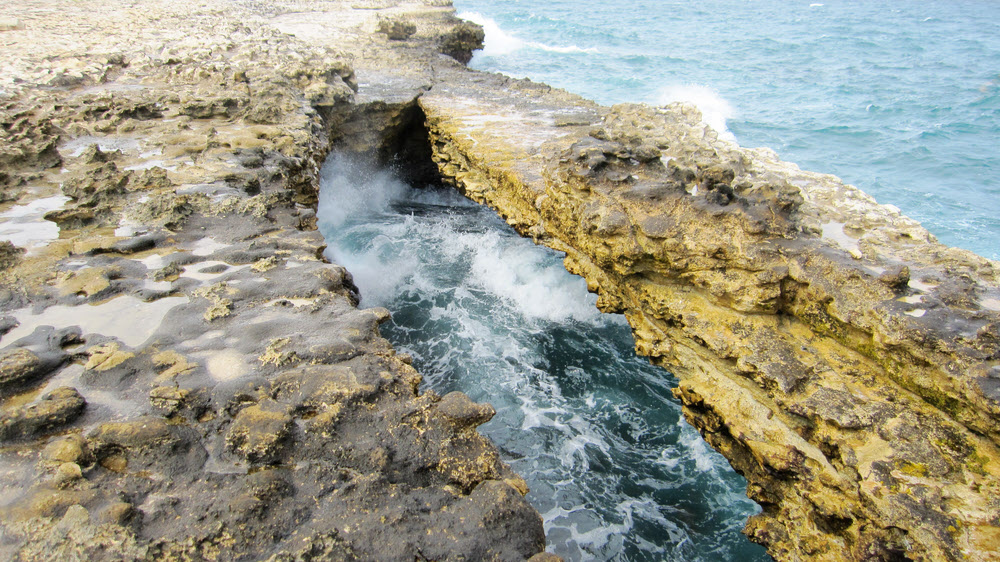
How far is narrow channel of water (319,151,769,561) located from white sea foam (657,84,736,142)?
11.4m

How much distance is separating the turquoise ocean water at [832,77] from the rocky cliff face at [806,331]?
884 centimetres

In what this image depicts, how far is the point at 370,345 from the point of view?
3.35m

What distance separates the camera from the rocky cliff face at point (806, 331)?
3.10m

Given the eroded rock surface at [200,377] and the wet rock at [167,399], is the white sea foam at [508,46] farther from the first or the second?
the wet rock at [167,399]

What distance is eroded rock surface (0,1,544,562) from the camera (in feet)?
7.38

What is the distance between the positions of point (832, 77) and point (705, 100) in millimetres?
5635

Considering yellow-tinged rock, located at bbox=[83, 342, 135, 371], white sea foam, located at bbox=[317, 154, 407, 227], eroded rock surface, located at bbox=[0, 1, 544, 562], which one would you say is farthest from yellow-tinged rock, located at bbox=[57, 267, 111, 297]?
white sea foam, located at bbox=[317, 154, 407, 227]

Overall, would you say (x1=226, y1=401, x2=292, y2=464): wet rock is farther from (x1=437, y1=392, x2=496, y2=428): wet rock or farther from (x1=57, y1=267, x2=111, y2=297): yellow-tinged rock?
(x1=57, y1=267, x2=111, y2=297): yellow-tinged rock

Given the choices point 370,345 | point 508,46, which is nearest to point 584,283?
point 370,345

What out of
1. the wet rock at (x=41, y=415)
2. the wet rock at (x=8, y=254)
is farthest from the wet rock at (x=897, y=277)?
A: the wet rock at (x=8, y=254)

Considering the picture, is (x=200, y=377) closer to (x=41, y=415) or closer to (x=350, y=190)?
(x=41, y=415)

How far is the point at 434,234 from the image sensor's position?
912cm

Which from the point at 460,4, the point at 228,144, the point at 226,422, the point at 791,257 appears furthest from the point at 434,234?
the point at 460,4

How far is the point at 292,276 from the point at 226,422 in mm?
1438
